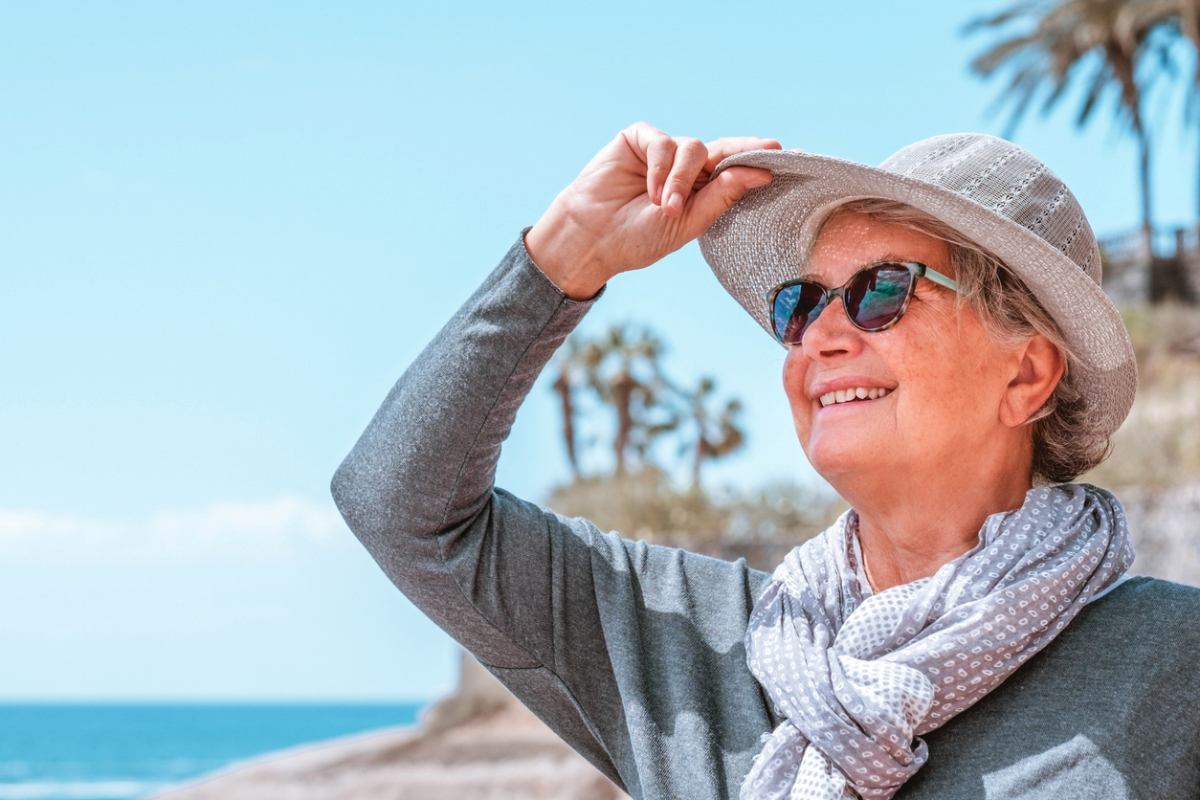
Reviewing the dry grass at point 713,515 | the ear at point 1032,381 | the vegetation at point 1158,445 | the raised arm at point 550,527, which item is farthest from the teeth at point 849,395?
the dry grass at point 713,515

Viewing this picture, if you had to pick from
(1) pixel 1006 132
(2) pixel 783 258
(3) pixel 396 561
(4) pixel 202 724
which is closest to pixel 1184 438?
(2) pixel 783 258

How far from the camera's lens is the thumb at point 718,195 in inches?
77.2

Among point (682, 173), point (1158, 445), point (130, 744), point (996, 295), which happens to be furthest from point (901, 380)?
point (130, 744)

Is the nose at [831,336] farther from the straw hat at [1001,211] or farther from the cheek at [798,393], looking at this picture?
the straw hat at [1001,211]

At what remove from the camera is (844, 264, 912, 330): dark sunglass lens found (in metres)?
1.87

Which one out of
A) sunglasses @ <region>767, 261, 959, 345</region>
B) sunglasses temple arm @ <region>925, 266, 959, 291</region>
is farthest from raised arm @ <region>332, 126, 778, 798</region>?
sunglasses temple arm @ <region>925, 266, 959, 291</region>

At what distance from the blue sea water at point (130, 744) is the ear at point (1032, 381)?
45.5 meters

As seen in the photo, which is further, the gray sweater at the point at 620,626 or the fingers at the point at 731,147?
the fingers at the point at 731,147

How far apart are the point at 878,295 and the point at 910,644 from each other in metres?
0.56

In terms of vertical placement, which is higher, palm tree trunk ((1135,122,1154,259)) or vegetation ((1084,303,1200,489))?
palm tree trunk ((1135,122,1154,259))

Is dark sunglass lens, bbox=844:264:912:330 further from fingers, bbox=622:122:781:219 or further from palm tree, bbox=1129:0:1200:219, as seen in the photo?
palm tree, bbox=1129:0:1200:219

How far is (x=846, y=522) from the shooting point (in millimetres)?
2084

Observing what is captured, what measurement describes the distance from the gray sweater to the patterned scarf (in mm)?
56

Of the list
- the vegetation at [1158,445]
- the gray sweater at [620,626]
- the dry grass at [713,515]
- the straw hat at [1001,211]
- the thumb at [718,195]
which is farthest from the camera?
the dry grass at [713,515]
